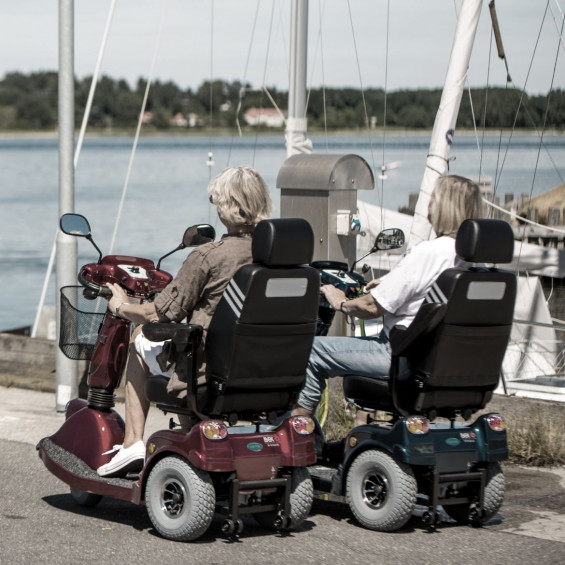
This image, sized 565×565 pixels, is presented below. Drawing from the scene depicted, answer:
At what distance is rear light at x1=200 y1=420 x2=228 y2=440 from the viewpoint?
5.24 m

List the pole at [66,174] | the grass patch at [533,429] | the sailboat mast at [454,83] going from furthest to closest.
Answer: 1. the sailboat mast at [454,83]
2. the pole at [66,174]
3. the grass patch at [533,429]

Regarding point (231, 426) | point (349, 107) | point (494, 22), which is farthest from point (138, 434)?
point (349, 107)

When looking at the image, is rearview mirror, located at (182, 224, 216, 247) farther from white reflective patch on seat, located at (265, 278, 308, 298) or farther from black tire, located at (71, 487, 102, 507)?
black tire, located at (71, 487, 102, 507)

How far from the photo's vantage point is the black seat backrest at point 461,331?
539 centimetres

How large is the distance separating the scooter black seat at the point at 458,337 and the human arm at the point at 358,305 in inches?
7.1

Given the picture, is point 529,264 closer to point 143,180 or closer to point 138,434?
point 138,434

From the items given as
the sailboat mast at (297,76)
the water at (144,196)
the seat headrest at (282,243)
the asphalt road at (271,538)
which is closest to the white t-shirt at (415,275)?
the seat headrest at (282,243)

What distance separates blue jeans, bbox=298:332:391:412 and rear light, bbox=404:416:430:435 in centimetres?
33

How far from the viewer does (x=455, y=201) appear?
5676 mm

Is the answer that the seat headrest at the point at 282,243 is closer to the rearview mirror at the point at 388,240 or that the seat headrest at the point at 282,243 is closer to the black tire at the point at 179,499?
the black tire at the point at 179,499

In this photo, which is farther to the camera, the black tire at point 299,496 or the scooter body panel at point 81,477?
the scooter body panel at point 81,477

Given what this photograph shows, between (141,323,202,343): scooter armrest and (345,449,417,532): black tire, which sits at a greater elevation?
(141,323,202,343): scooter armrest

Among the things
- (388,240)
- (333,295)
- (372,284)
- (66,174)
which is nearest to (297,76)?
(66,174)

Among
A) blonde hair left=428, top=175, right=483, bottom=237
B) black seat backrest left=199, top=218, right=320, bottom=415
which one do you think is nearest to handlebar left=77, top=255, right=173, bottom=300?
black seat backrest left=199, top=218, right=320, bottom=415
